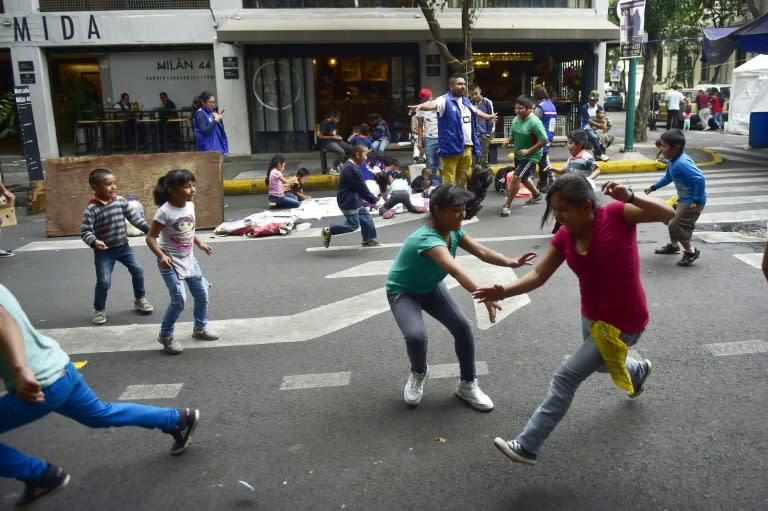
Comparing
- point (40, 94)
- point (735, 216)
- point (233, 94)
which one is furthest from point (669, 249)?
point (40, 94)

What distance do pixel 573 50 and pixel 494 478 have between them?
732 inches

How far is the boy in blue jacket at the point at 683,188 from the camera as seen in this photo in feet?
23.3

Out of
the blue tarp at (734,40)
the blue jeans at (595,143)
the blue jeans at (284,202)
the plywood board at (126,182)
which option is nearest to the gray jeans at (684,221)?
the blue jeans at (284,202)

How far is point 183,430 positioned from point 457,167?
7.55 meters

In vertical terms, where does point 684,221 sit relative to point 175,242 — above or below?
below

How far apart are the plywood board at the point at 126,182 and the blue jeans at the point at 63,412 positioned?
297 inches

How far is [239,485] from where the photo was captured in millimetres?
3590

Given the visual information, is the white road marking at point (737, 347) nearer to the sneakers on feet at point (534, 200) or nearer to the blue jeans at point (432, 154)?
the sneakers on feet at point (534, 200)

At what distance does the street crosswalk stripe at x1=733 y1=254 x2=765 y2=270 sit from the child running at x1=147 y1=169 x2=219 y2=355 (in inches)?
230

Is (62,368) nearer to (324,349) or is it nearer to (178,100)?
(324,349)

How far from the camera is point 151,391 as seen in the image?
4816 mm

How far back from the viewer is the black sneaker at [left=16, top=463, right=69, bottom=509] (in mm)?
3421

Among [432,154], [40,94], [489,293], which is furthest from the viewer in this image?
[40,94]

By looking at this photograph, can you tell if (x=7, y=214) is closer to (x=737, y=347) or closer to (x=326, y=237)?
(x=326, y=237)
